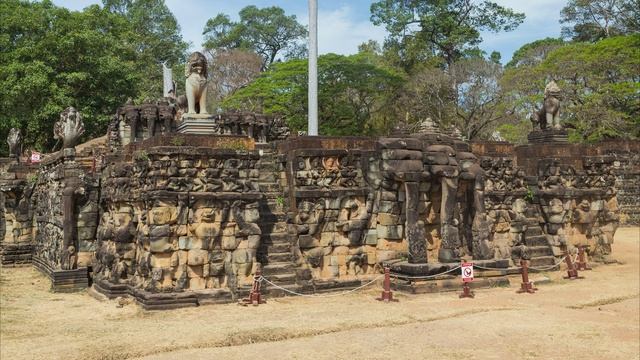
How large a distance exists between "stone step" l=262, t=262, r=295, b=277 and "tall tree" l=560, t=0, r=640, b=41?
1265 inches

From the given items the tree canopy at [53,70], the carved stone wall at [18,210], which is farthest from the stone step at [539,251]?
the tree canopy at [53,70]

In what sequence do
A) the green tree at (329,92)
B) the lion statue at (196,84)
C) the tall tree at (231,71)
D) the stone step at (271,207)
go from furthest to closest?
the tall tree at (231,71)
the green tree at (329,92)
the stone step at (271,207)
the lion statue at (196,84)

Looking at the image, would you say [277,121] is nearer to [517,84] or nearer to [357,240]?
[357,240]

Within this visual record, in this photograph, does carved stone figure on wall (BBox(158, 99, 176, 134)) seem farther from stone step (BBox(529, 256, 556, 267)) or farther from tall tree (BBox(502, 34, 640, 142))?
tall tree (BBox(502, 34, 640, 142))

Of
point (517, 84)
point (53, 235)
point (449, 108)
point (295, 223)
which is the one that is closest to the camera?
point (295, 223)

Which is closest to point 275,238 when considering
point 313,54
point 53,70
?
point 313,54

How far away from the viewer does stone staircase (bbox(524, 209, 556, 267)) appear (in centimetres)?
1425

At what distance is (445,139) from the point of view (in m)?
12.4

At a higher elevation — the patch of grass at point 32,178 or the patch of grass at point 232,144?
the patch of grass at point 232,144

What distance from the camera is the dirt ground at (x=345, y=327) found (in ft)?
23.5

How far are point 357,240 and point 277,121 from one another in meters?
10.1

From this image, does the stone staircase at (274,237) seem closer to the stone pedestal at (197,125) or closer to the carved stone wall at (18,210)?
the stone pedestal at (197,125)

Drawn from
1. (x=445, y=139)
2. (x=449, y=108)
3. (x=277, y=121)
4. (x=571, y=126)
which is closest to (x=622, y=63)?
(x=571, y=126)

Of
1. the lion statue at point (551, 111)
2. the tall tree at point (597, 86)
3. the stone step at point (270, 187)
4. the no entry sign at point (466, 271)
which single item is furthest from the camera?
the tall tree at point (597, 86)
